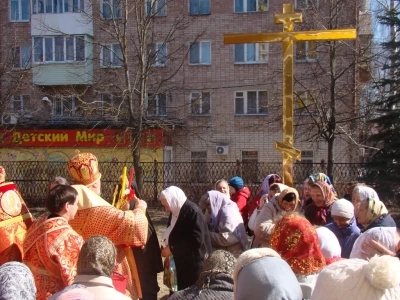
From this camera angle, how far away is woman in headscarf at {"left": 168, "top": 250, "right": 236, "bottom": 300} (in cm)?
263

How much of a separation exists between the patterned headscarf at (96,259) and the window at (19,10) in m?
23.3

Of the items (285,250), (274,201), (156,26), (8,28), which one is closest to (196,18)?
(156,26)

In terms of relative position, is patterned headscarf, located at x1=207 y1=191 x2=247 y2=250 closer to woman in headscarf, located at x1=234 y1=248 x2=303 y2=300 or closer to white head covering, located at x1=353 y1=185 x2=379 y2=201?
white head covering, located at x1=353 y1=185 x2=379 y2=201

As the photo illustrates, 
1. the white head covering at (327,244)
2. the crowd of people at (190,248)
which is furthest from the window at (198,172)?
the white head covering at (327,244)

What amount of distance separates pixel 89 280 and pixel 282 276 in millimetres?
948

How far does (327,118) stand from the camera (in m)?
16.2

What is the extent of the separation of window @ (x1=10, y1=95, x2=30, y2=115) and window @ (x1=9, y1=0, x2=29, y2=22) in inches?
154

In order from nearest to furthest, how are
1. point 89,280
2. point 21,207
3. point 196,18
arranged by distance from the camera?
1. point 89,280
2. point 21,207
3. point 196,18

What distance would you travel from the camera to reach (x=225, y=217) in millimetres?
5414

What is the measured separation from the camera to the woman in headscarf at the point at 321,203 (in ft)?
16.7

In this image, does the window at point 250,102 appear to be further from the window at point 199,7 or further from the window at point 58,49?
the window at point 58,49

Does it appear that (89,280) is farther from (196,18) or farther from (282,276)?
(196,18)

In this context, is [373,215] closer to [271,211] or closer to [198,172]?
[271,211]

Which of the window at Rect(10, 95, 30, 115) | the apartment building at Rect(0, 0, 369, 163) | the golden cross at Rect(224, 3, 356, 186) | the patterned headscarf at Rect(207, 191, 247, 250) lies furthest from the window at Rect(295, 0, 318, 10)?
the patterned headscarf at Rect(207, 191, 247, 250)
